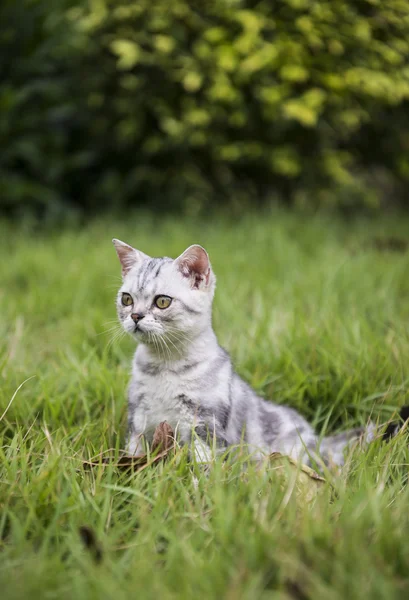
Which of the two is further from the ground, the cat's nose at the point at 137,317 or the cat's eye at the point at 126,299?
the cat's nose at the point at 137,317

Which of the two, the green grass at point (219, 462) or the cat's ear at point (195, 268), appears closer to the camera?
the green grass at point (219, 462)

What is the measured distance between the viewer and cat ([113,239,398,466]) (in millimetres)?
2354

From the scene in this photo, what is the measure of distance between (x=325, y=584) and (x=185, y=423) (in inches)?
35.7

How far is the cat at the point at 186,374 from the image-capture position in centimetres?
235

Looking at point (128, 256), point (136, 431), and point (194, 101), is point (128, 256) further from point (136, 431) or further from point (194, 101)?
point (194, 101)

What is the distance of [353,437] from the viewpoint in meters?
2.56

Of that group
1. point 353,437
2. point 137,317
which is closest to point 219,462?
point 137,317

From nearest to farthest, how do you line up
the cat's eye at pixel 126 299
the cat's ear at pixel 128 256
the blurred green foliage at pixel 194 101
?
the cat's eye at pixel 126 299
the cat's ear at pixel 128 256
the blurred green foliage at pixel 194 101

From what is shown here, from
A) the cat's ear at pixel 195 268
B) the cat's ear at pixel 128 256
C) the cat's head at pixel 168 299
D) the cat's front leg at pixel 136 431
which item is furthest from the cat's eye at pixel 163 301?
the cat's front leg at pixel 136 431

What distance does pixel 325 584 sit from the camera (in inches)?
61.1

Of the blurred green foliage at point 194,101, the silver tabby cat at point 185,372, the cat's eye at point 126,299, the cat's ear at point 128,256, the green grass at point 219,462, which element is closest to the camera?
the green grass at point 219,462

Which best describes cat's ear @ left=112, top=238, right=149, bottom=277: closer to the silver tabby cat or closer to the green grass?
the silver tabby cat

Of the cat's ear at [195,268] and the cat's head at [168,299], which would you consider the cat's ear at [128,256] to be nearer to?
the cat's head at [168,299]

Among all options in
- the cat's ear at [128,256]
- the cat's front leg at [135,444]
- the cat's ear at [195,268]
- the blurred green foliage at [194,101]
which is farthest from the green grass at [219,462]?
the blurred green foliage at [194,101]
